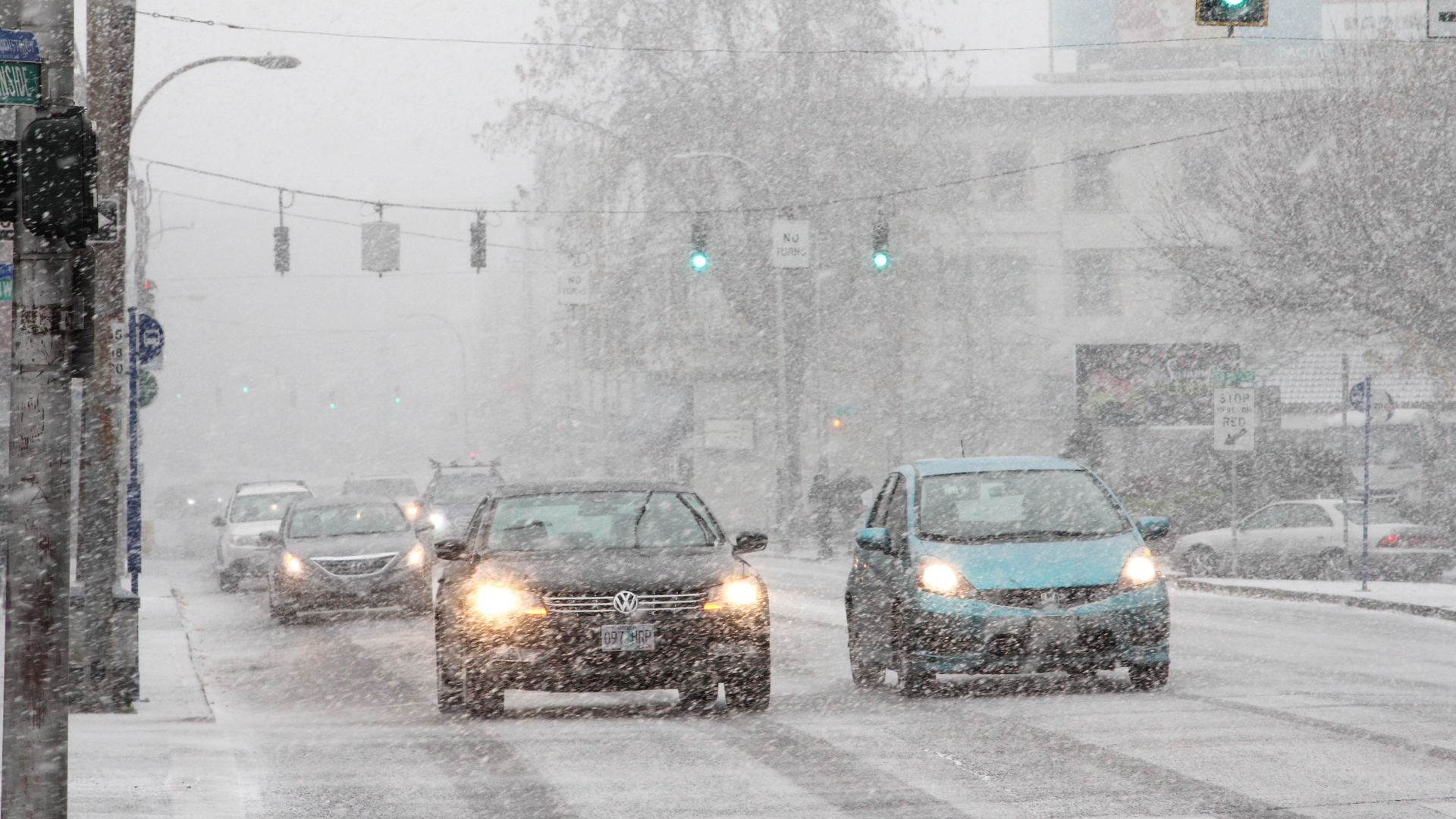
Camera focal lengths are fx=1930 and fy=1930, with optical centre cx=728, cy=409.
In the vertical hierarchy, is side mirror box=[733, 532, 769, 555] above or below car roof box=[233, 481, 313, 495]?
above

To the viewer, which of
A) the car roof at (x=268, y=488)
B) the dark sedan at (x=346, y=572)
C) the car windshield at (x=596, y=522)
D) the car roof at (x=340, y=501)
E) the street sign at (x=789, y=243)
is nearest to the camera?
the car windshield at (x=596, y=522)

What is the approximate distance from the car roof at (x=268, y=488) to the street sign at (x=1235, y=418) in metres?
13.8

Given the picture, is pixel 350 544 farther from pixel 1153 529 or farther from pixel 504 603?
pixel 1153 529

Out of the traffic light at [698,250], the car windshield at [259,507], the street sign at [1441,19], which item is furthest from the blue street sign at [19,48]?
the traffic light at [698,250]

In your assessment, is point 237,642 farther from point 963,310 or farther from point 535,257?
point 535,257

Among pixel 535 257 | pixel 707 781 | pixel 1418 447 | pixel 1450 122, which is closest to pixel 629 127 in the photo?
pixel 1418 447

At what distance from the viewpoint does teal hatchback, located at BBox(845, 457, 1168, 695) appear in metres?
12.2

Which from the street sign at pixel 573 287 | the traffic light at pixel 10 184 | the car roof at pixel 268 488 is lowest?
the car roof at pixel 268 488

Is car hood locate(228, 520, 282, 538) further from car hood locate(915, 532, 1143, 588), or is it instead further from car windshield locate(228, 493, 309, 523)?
car hood locate(915, 532, 1143, 588)

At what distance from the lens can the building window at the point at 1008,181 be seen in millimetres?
57062

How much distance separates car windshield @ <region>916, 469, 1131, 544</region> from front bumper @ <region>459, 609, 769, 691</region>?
73.6 inches

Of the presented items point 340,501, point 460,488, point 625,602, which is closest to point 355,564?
point 340,501

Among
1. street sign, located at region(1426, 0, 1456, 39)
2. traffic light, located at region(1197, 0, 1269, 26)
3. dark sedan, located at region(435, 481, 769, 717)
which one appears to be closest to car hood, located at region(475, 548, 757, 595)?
dark sedan, located at region(435, 481, 769, 717)

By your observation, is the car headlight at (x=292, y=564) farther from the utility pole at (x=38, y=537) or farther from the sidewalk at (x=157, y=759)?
the utility pole at (x=38, y=537)
